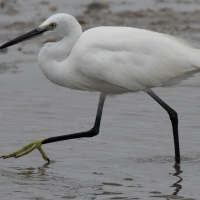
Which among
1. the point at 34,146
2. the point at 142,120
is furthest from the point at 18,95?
the point at 34,146

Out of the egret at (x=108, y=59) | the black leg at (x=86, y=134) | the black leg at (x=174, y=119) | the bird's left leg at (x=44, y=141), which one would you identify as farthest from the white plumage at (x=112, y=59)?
the bird's left leg at (x=44, y=141)

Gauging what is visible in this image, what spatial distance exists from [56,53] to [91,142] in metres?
1.49

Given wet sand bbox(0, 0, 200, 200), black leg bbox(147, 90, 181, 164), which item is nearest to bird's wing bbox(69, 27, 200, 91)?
black leg bbox(147, 90, 181, 164)

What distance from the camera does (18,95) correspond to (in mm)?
11008

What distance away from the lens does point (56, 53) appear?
26.1 feet

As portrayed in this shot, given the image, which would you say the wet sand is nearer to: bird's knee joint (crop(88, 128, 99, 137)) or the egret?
bird's knee joint (crop(88, 128, 99, 137))

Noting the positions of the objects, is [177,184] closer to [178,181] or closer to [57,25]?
[178,181]

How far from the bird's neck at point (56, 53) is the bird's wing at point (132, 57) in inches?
3.7

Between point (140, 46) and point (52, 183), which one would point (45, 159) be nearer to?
point (52, 183)

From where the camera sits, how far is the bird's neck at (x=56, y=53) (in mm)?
7941

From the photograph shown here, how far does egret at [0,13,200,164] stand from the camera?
793cm

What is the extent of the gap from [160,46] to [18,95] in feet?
11.4

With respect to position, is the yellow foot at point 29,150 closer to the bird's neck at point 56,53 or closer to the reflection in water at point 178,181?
the bird's neck at point 56,53

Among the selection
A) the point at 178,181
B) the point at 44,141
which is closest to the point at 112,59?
the point at 44,141
